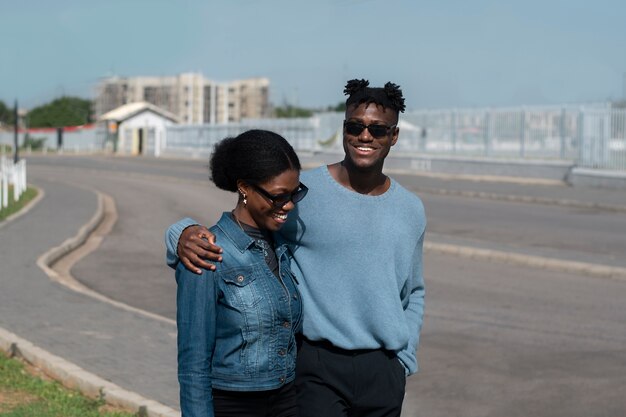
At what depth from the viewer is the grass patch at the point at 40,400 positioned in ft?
22.4

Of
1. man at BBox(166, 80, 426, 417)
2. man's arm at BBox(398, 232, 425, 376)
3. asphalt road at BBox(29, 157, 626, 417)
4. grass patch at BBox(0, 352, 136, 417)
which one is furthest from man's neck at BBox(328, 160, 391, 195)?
asphalt road at BBox(29, 157, 626, 417)

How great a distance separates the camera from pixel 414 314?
13.1ft

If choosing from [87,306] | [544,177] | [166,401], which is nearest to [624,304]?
[87,306]

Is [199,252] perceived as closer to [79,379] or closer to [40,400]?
[40,400]

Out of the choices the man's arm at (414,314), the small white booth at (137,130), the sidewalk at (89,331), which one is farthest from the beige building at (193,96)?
the man's arm at (414,314)

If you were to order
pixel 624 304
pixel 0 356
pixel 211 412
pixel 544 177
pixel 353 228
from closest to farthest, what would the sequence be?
pixel 211 412 → pixel 353 228 → pixel 0 356 → pixel 624 304 → pixel 544 177

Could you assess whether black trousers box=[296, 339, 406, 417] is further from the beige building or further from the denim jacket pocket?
the beige building

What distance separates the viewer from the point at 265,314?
3336mm

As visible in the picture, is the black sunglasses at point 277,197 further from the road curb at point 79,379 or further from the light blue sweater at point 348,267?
the road curb at point 79,379

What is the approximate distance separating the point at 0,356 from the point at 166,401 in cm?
201

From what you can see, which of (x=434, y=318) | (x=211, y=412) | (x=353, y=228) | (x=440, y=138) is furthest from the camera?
(x=440, y=138)

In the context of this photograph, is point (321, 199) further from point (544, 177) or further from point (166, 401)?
point (544, 177)

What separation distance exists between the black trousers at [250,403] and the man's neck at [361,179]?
29.7 inches

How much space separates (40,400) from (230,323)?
4.28 metres
